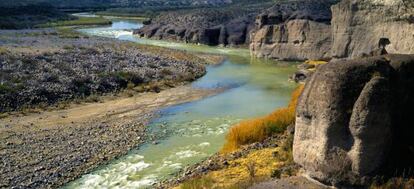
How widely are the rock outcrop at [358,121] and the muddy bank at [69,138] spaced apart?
38.2 feet

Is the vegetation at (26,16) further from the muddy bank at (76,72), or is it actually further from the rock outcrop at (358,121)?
the rock outcrop at (358,121)

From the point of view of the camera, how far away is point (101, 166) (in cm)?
2444

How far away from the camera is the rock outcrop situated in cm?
1484

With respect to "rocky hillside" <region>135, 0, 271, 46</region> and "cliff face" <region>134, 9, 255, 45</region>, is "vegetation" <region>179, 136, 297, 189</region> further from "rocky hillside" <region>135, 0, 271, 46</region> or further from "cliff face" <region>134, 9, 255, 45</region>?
"cliff face" <region>134, 9, 255, 45</region>

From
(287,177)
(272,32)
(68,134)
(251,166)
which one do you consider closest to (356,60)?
(287,177)

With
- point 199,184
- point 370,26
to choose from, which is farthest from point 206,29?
point 199,184

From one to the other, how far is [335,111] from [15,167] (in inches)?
607

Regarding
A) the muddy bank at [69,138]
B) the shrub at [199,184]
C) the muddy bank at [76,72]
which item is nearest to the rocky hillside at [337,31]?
the muddy bank at [76,72]

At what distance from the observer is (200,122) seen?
33.0m

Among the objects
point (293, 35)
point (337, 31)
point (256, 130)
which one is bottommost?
point (256, 130)

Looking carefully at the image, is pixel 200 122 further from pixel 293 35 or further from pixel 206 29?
pixel 206 29

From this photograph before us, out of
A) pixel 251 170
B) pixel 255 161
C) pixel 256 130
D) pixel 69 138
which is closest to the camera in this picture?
pixel 251 170

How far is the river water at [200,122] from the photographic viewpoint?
75.5 feet

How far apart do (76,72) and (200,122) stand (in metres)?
18.2
